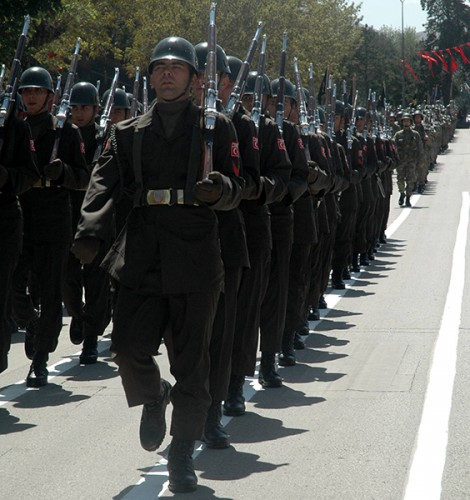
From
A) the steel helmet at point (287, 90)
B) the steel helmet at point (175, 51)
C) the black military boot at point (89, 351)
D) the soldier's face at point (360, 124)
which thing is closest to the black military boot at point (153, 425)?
the steel helmet at point (175, 51)

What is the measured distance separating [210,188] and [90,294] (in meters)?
4.38

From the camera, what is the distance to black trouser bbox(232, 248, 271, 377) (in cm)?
799

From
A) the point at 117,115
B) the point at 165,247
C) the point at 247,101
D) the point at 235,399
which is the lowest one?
the point at 235,399

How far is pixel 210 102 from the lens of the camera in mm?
6652

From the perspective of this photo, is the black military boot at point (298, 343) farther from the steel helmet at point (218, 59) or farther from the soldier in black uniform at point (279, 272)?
the steel helmet at point (218, 59)

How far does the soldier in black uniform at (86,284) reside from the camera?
1030cm

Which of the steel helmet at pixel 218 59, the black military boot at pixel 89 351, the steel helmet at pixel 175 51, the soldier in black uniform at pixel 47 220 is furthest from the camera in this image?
the black military boot at pixel 89 351

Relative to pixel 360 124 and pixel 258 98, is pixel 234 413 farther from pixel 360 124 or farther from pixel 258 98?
pixel 360 124

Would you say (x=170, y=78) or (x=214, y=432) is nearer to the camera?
(x=170, y=78)

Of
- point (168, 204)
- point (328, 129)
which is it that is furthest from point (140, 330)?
point (328, 129)

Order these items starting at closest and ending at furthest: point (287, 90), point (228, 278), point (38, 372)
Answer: point (228, 278), point (38, 372), point (287, 90)

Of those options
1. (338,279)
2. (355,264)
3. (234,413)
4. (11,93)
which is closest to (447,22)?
(355,264)

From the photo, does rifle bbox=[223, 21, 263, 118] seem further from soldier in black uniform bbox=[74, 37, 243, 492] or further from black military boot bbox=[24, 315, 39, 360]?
black military boot bbox=[24, 315, 39, 360]

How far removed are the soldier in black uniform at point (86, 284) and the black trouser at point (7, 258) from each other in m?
1.82
